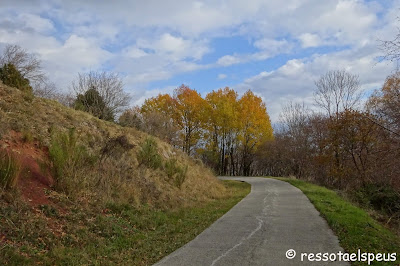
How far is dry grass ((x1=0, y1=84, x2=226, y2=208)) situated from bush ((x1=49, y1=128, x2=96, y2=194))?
6.0 inches

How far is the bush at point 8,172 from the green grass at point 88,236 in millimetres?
765

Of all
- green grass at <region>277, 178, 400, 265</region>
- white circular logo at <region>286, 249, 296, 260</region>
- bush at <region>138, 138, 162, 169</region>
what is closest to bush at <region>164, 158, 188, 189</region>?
bush at <region>138, 138, 162, 169</region>

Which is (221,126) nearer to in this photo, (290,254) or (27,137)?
(27,137)

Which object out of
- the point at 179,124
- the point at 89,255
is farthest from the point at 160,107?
the point at 89,255

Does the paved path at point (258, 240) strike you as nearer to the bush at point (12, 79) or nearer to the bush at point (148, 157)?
the bush at point (148, 157)

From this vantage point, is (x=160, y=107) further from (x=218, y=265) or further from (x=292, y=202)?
(x=218, y=265)

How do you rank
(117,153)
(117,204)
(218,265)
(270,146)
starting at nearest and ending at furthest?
1. (218,265)
2. (117,204)
3. (117,153)
4. (270,146)

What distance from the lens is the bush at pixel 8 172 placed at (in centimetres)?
724

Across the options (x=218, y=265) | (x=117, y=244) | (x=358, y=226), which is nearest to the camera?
(x=218, y=265)

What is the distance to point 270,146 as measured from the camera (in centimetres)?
4919

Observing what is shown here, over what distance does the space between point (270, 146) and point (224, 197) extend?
108 feet

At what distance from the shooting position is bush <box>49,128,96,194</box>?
28.9 feet

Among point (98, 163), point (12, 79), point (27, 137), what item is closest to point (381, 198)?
point (98, 163)

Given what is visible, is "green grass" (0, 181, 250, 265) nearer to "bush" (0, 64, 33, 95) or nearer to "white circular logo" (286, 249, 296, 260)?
"white circular logo" (286, 249, 296, 260)
